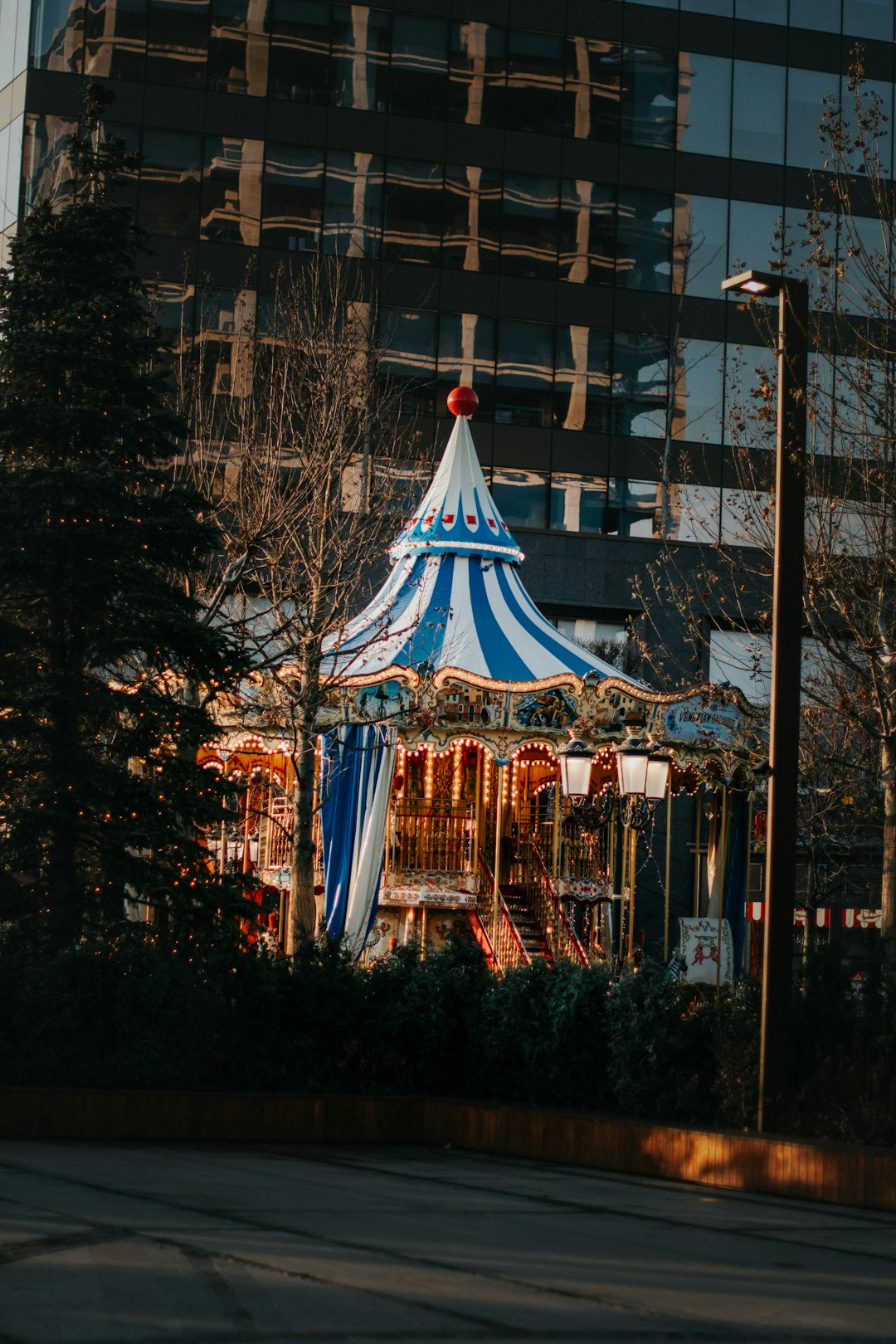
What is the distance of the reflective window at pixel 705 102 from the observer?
147 ft

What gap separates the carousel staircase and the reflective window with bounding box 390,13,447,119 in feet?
72.6

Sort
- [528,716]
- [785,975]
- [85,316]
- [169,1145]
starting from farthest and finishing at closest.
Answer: [528,716] → [85,316] → [169,1145] → [785,975]

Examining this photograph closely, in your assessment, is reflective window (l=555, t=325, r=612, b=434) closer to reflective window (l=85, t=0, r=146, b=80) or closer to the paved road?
reflective window (l=85, t=0, r=146, b=80)

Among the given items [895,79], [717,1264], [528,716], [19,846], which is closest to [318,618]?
[528,716]

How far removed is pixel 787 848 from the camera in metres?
14.2

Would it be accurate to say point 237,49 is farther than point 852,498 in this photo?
Yes

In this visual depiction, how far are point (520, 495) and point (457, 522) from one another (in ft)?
49.6

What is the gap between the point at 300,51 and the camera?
42.9m

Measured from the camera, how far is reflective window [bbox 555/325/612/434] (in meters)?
43.4

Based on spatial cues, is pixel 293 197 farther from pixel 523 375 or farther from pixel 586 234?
pixel 586 234

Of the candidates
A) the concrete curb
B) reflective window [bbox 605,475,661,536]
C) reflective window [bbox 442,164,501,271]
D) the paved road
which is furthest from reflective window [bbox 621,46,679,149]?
the paved road

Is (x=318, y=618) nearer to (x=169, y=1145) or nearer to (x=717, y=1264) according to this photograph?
(x=169, y=1145)

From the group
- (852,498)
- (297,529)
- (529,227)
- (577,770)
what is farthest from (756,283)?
(529,227)

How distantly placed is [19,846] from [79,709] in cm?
→ 138
